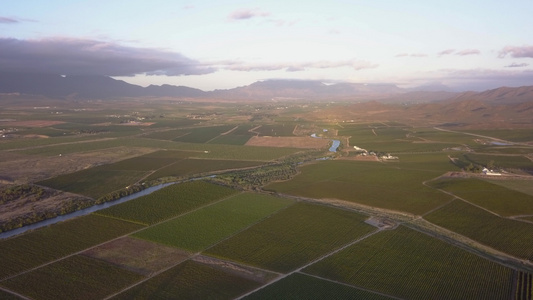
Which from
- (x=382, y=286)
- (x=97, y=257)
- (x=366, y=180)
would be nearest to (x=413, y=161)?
(x=366, y=180)

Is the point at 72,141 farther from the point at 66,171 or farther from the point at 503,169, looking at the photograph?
the point at 503,169

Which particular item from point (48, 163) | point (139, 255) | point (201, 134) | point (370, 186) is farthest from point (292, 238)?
point (201, 134)

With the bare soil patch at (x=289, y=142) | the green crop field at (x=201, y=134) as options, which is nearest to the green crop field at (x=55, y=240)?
the bare soil patch at (x=289, y=142)

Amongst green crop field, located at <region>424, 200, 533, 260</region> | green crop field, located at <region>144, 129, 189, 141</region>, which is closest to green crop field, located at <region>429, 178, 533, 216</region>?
green crop field, located at <region>424, 200, 533, 260</region>

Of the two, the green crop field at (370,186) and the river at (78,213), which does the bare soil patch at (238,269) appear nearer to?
the river at (78,213)

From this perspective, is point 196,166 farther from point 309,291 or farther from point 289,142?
point 309,291

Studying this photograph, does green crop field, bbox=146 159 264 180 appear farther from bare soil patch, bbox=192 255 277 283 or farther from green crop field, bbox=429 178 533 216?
green crop field, bbox=429 178 533 216
